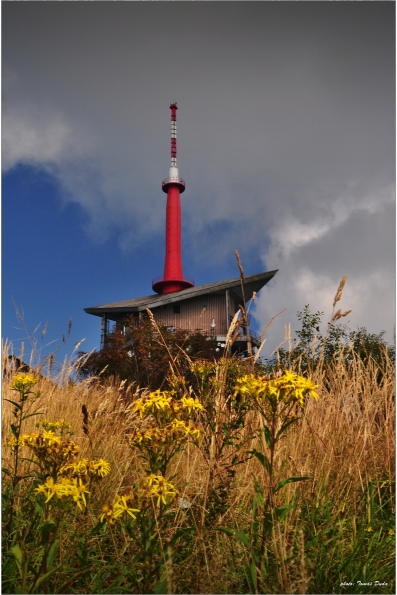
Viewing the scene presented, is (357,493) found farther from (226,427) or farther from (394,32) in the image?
(394,32)

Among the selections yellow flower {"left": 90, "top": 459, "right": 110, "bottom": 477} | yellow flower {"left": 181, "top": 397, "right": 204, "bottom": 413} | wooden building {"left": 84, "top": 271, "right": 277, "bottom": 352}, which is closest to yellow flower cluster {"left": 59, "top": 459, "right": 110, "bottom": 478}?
yellow flower {"left": 90, "top": 459, "right": 110, "bottom": 477}

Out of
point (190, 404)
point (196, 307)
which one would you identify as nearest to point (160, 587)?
point (190, 404)

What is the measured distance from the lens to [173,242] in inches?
955

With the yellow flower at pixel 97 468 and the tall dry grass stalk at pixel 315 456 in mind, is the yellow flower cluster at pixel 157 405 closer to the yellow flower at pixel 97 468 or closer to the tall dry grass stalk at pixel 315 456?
the yellow flower at pixel 97 468

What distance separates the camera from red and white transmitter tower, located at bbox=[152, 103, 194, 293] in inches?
944

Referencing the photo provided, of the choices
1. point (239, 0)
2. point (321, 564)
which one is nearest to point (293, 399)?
point (321, 564)

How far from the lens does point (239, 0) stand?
6.09 ft

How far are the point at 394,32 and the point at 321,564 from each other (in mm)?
2011

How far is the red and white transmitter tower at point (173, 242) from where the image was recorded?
2397 cm

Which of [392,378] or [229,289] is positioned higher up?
[229,289]

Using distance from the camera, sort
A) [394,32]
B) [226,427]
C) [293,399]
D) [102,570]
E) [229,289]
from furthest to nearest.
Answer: [229,289] < [394,32] < [226,427] < [102,570] < [293,399]

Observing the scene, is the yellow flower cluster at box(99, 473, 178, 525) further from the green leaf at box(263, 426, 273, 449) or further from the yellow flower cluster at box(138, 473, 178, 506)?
the green leaf at box(263, 426, 273, 449)

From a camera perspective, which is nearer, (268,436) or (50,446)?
(268,436)

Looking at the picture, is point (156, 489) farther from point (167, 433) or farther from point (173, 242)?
point (173, 242)
